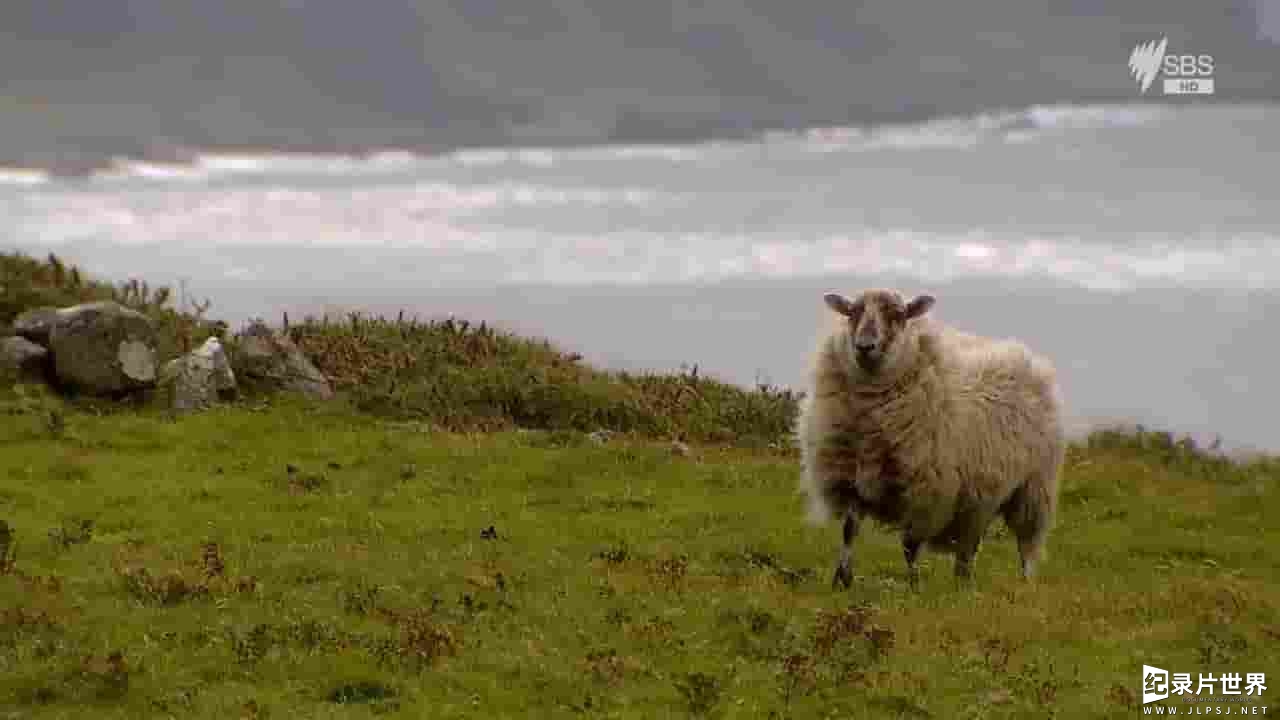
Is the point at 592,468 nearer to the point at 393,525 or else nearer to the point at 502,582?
the point at 393,525

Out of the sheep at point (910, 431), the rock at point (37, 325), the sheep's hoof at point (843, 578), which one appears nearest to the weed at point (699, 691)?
the sheep's hoof at point (843, 578)

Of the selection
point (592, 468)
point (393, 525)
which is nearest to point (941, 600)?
point (393, 525)

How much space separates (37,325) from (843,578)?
15867 mm

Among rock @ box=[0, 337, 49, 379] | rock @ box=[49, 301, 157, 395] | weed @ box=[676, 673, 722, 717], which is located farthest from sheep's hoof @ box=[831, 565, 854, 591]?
rock @ box=[0, 337, 49, 379]

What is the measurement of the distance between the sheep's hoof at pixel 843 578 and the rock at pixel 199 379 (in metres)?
12.7

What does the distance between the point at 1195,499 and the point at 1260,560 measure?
3.24 m

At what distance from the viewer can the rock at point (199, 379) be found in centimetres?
2542

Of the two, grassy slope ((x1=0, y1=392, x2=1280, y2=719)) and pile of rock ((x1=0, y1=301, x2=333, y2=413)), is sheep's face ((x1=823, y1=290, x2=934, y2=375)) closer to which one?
grassy slope ((x1=0, y1=392, x2=1280, y2=719))

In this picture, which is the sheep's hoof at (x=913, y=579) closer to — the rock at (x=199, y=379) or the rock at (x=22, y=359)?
the rock at (x=199, y=379)

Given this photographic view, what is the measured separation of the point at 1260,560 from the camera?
20.2 m

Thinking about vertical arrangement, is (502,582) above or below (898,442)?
below

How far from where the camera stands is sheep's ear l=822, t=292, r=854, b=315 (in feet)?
54.4

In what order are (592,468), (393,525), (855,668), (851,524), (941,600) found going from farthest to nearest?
(592,468), (393,525), (851,524), (941,600), (855,668)

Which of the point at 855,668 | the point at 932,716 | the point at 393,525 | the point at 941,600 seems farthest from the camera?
the point at 393,525
